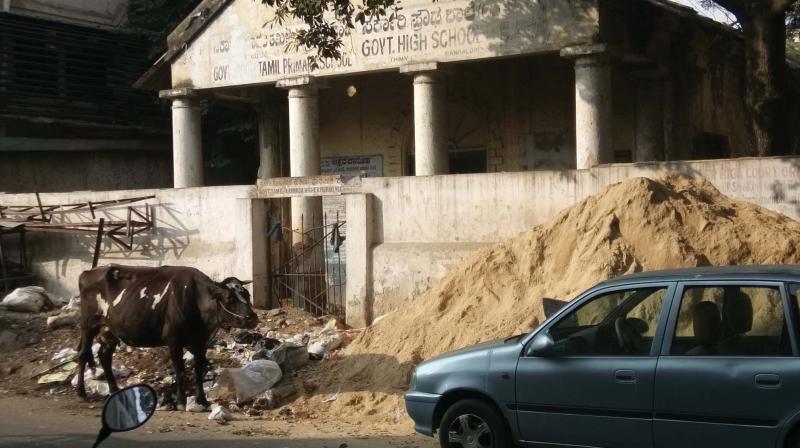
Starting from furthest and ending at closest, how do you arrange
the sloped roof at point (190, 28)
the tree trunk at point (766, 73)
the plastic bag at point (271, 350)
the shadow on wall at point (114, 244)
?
the sloped roof at point (190, 28)
the shadow on wall at point (114, 244)
the tree trunk at point (766, 73)
the plastic bag at point (271, 350)

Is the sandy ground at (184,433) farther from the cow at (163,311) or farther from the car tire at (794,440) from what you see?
the car tire at (794,440)

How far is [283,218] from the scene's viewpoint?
52.3 ft

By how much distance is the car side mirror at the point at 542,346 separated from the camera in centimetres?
693

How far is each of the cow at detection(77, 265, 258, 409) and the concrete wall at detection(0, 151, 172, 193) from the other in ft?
43.2

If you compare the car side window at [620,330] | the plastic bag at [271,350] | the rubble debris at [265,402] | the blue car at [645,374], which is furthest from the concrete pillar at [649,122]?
the car side window at [620,330]

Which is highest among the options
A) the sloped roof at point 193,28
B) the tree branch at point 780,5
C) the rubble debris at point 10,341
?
the sloped roof at point 193,28

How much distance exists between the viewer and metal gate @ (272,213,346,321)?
1493 centimetres

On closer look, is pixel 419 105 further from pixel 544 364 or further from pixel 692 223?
pixel 544 364

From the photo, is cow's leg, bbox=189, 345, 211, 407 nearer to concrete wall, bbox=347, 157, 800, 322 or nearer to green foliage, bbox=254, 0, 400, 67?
concrete wall, bbox=347, 157, 800, 322

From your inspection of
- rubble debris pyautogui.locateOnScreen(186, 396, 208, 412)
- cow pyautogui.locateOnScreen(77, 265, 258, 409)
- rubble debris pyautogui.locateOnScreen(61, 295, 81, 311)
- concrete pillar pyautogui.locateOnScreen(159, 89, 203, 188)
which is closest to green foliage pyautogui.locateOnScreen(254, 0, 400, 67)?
concrete pillar pyautogui.locateOnScreen(159, 89, 203, 188)

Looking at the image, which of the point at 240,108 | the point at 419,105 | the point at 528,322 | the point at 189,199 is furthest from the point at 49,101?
the point at 528,322

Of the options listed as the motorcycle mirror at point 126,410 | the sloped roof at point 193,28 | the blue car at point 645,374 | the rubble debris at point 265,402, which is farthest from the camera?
the sloped roof at point 193,28

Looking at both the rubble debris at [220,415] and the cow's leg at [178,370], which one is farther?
the cow's leg at [178,370]

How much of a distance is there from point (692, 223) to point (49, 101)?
17.4 m
